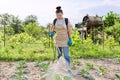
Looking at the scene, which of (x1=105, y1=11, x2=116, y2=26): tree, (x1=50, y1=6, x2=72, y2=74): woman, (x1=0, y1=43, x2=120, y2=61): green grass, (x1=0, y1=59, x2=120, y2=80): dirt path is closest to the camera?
(x1=50, y1=6, x2=72, y2=74): woman

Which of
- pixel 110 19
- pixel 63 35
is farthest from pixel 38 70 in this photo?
pixel 110 19

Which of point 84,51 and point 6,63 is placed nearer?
point 6,63

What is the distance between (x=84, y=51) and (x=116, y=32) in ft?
22.2

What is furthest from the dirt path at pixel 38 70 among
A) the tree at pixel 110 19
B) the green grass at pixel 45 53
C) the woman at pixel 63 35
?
the tree at pixel 110 19

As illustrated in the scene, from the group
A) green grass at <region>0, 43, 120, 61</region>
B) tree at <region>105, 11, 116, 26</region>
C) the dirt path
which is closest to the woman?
the dirt path

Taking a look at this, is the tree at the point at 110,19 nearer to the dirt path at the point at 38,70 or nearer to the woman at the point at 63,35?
the dirt path at the point at 38,70

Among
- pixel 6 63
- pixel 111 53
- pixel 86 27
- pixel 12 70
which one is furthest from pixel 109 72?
pixel 86 27

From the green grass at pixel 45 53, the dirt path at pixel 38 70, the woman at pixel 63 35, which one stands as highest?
the woman at pixel 63 35

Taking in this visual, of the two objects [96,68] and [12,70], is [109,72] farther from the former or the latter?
[12,70]

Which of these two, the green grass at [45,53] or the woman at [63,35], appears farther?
the green grass at [45,53]

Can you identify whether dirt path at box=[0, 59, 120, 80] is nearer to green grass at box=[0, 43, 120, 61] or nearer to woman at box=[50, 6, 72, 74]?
woman at box=[50, 6, 72, 74]

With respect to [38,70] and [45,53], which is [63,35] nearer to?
[38,70]

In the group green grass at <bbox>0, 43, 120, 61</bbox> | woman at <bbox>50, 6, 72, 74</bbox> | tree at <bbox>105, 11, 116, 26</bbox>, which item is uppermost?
tree at <bbox>105, 11, 116, 26</bbox>

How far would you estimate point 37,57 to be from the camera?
1036cm
